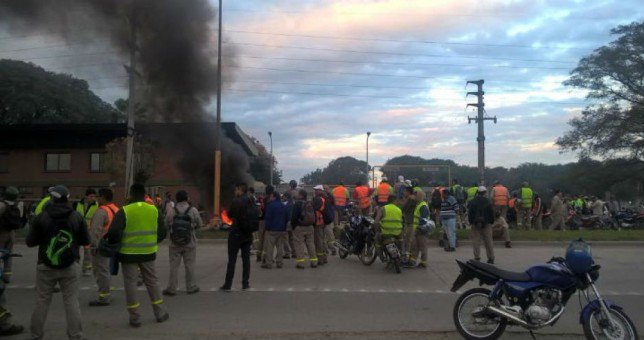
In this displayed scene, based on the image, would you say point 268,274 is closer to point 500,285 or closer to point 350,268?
point 350,268

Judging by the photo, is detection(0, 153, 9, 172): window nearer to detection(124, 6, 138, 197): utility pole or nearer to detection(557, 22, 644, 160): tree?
detection(124, 6, 138, 197): utility pole

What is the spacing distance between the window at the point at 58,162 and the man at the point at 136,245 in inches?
1137

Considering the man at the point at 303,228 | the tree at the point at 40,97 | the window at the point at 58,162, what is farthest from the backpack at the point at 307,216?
the tree at the point at 40,97

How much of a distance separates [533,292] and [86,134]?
3132 centimetres

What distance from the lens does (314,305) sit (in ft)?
23.3

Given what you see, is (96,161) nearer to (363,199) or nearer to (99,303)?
(363,199)

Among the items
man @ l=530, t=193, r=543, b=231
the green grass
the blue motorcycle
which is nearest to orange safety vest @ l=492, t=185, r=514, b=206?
the green grass

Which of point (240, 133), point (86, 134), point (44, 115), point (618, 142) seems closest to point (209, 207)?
point (240, 133)

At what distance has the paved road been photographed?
19.0ft

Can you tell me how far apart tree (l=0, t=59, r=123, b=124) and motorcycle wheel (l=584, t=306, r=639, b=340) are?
44.9 metres

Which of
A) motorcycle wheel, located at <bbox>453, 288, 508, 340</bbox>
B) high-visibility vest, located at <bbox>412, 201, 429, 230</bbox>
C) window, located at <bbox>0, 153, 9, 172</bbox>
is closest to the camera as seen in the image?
motorcycle wheel, located at <bbox>453, 288, 508, 340</bbox>

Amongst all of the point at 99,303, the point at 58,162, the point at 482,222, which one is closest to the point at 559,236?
the point at 482,222

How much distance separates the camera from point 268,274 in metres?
9.67

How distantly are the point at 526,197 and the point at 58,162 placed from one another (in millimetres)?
27184
